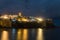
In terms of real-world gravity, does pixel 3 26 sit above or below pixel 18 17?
below

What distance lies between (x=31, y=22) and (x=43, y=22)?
3.78m

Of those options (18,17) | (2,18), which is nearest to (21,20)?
(18,17)

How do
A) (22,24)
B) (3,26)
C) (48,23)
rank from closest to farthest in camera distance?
(3,26) < (22,24) < (48,23)

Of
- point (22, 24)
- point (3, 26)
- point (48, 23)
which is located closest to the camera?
point (3, 26)

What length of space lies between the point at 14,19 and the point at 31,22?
500 cm

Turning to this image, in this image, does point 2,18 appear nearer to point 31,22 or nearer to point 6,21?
point 6,21

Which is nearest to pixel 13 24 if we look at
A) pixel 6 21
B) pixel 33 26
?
pixel 6 21

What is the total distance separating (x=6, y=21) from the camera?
183 ft

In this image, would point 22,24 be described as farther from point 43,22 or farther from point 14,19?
point 43,22

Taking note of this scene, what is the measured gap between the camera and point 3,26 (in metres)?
53.9

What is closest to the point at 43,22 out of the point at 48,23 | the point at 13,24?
the point at 48,23

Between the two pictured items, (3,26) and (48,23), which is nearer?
(3,26)

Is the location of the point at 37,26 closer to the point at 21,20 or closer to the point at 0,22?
the point at 21,20

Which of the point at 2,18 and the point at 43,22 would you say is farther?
the point at 43,22
